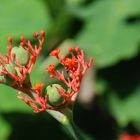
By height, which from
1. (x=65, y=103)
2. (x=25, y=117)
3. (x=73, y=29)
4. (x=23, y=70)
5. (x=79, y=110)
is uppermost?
(x=23, y=70)

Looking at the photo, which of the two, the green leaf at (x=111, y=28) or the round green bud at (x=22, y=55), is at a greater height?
the round green bud at (x=22, y=55)

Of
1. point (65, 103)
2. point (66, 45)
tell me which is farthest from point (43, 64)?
point (65, 103)

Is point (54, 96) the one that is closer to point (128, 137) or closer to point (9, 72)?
point (9, 72)

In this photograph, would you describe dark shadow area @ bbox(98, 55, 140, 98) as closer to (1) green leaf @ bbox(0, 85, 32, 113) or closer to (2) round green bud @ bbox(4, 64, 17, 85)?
(1) green leaf @ bbox(0, 85, 32, 113)

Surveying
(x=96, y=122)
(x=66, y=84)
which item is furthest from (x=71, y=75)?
(x=96, y=122)

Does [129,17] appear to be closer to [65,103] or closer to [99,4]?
[99,4]

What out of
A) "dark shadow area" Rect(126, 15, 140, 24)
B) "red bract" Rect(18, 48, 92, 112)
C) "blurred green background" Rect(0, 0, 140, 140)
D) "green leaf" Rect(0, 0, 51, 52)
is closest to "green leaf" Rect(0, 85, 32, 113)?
"blurred green background" Rect(0, 0, 140, 140)

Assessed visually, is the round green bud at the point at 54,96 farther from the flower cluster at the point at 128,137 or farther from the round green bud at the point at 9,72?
the flower cluster at the point at 128,137

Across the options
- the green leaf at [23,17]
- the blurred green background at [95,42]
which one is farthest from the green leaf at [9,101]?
the green leaf at [23,17]
